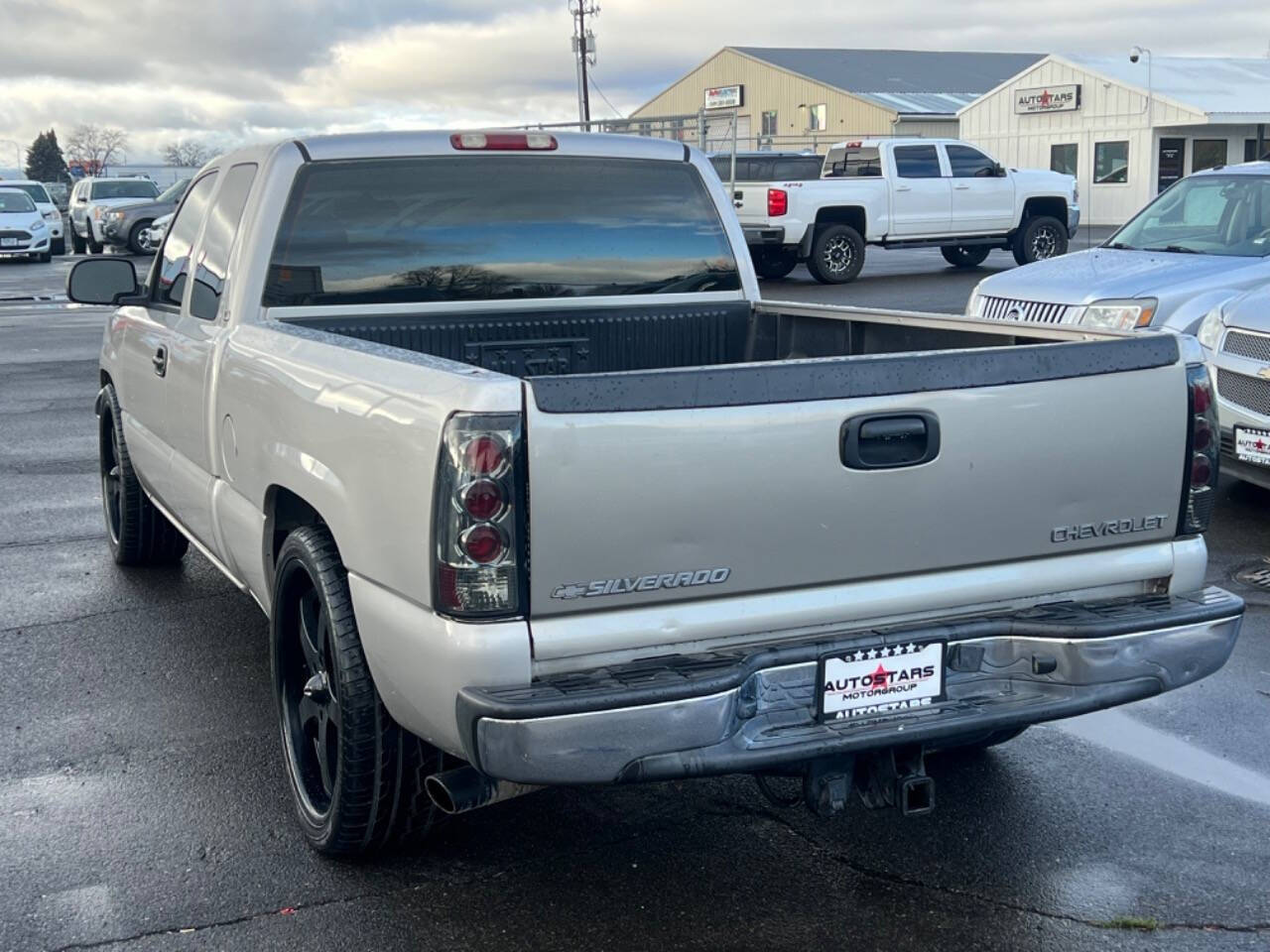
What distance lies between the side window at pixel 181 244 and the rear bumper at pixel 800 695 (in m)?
2.93

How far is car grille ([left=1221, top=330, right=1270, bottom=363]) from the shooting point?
7.27 meters

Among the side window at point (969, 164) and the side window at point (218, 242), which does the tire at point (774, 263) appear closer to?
the side window at point (969, 164)

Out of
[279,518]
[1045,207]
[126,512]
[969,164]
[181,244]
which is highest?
[969,164]

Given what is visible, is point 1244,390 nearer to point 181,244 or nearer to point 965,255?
point 181,244

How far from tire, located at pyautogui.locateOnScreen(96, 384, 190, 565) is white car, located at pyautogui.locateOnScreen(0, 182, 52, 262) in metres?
26.7

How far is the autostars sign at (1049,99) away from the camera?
129 feet

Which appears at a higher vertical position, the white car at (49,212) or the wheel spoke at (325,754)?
the white car at (49,212)

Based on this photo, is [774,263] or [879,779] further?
[774,263]

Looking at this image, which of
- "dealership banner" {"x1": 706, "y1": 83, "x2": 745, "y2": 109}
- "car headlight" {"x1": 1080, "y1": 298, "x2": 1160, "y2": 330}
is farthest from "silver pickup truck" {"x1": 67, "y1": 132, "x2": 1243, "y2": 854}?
"dealership banner" {"x1": 706, "y1": 83, "x2": 745, "y2": 109}

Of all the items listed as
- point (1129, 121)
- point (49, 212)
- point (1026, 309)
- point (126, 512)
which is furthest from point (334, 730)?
point (1129, 121)

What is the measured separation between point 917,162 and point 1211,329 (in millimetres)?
15478

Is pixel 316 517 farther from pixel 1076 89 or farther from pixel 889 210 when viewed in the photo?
pixel 1076 89

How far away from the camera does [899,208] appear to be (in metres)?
22.2

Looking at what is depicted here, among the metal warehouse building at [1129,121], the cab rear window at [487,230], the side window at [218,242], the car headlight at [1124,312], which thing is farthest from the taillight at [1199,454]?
the metal warehouse building at [1129,121]
